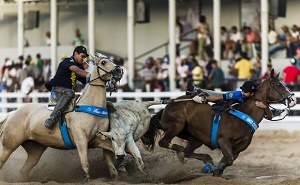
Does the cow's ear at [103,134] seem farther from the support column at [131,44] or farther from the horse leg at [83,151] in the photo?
the support column at [131,44]

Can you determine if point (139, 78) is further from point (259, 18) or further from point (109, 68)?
point (109, 68)

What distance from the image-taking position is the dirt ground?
12430 millimetres

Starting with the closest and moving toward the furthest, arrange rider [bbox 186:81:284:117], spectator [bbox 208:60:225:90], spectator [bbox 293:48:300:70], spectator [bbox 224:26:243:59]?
rider [bbox 186:81:284:117] < spectator [bbox 293:48:300:70] < spectator [bbox 208:60:225:90] < spectator [bbox 224:26:243:59]

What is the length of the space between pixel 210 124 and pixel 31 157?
270cm

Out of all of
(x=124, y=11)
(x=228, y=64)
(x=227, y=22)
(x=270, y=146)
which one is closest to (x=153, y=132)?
(x=270, y=146)

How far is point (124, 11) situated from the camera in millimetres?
28297

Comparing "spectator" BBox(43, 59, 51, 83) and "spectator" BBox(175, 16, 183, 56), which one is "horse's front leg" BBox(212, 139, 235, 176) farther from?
"spectator" BBox(43, 59, 51, 83)

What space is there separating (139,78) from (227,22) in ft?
10.3

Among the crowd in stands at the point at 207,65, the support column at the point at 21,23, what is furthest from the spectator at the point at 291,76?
the support column at the point at 21,23

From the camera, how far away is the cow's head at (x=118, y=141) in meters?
12.0

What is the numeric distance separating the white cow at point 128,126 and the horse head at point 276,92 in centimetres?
177

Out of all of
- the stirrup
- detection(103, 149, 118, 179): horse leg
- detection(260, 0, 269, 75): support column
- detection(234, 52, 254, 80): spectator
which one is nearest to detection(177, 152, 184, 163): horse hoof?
detection(103, 149, 118, 179): horse leg

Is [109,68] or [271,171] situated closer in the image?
[109,68]

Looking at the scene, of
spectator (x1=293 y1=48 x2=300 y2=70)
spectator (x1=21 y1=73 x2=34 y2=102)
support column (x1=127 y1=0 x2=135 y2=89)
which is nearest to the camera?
spectator (x1=293 y1=48 x2=300 y2=70)
